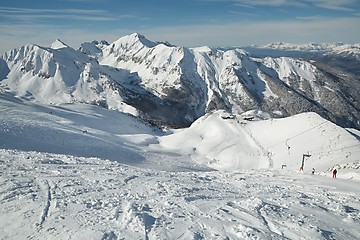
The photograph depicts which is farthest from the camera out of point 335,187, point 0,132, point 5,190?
point 0,132

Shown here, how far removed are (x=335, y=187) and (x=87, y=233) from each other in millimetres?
15163

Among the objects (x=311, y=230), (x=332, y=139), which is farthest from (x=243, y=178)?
(x=332, y=139)

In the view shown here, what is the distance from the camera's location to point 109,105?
6821 inches

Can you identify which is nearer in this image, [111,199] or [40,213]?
[40,213]

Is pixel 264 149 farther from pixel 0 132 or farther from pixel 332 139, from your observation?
pixel 0 132

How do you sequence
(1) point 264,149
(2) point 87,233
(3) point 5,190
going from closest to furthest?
(2) point 87,233, (3) point 5,190, (1) point 264,149

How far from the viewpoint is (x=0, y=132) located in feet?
106

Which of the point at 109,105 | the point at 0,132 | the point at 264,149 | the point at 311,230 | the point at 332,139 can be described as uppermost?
the point at 311,230

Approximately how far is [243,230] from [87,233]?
215 inches

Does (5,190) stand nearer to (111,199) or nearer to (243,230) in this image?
(111,199)

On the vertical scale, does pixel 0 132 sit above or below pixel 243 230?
below

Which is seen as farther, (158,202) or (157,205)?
(158,202)

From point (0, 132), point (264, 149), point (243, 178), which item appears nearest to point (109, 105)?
point (264, 149)

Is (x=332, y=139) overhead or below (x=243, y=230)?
below
